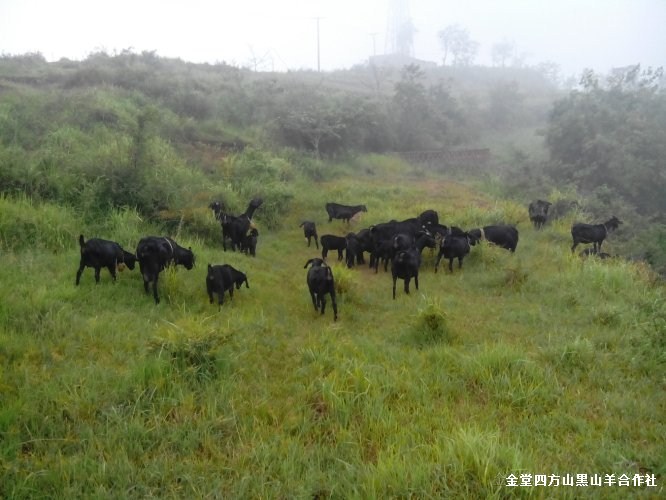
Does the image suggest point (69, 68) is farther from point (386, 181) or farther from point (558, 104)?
point (558, 104)

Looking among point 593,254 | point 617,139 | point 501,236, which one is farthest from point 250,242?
point 617,139

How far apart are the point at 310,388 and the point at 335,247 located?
6.72 metres

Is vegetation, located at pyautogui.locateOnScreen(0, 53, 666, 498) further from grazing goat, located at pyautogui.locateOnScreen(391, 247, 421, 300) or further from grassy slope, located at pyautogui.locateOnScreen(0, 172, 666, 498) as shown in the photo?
grazing goat, located at pyautogui.locateOnScreen(391, 247, 421, 300)

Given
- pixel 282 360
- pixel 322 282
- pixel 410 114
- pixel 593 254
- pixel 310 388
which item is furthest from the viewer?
pixel 410 114

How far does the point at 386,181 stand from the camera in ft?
75.6

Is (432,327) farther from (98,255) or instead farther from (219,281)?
(98,255)

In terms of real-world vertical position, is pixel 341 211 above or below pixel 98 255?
below

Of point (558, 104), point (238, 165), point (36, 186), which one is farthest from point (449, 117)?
point (36, 186)

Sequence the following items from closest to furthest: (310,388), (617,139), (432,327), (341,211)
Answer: (310,388) < (432,327) < (341,211) < (617,139)

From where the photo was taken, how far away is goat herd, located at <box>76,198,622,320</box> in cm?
783

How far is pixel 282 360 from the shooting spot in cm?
621

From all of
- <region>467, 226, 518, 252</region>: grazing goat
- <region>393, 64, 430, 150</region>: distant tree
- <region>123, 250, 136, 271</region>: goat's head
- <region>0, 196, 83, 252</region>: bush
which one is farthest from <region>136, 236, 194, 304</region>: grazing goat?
<region>393, 64, 430, 150</region>: distant tree

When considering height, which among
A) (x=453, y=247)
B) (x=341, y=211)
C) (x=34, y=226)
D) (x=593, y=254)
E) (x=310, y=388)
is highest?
(x=34, y=226)

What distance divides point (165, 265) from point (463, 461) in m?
6.06
